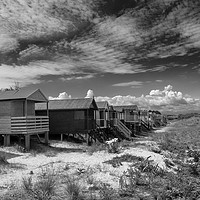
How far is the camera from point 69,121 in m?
25.3

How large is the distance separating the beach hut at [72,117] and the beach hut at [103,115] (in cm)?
357

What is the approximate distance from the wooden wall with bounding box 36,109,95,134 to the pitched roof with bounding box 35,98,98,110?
56 cm

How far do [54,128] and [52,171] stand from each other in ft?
48.6

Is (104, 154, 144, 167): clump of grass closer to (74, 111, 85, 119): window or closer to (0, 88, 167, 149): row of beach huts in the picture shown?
(0, 88, 167, 149): row of beach huts

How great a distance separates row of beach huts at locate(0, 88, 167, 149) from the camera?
59.8 feet

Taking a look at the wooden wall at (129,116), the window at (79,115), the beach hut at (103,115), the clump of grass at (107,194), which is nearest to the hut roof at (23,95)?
the window at (79,115)

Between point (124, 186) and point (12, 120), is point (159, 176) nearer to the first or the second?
point (124, 186)

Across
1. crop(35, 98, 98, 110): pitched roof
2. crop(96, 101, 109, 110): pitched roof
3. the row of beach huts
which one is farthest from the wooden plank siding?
crop(96, 101, 109, 110): pitched roof

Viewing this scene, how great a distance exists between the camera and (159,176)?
11.0 meters

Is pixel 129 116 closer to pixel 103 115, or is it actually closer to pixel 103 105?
pixel 103 115

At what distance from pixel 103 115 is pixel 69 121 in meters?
7.50

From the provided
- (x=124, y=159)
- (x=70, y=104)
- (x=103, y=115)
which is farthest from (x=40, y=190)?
(x=103, y=115)

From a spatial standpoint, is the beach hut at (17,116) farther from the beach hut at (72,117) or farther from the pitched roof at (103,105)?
the pitched roof at (103,105)

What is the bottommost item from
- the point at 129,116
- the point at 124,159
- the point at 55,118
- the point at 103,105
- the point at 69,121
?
the point at 124,159
